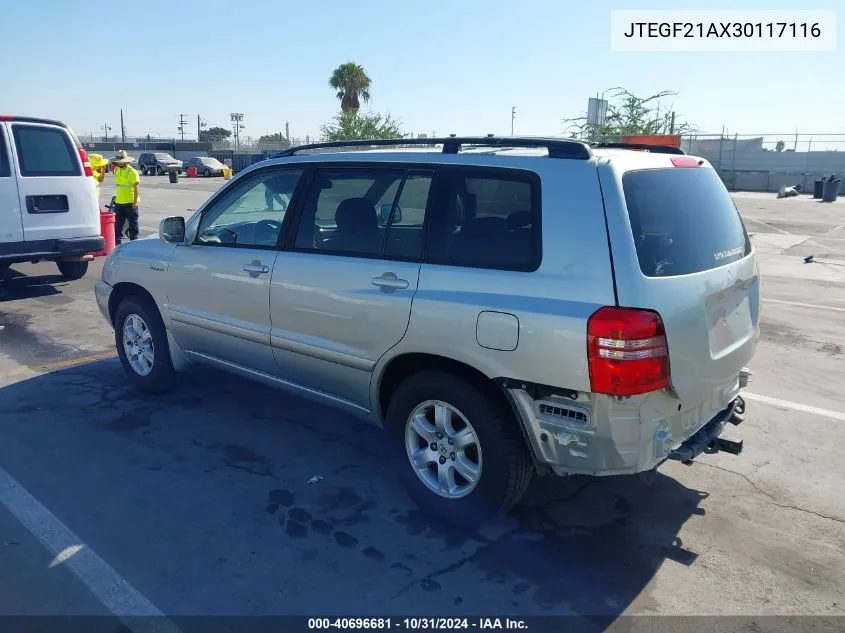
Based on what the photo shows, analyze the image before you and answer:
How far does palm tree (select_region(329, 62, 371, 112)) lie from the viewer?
159 ft

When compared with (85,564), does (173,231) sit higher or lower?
higher

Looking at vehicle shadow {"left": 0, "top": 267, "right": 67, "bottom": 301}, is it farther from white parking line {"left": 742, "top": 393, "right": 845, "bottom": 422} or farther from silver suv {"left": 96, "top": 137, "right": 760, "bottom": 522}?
white parking line {"left": 742, "top": 393, "right": 845, "bottom": 422}

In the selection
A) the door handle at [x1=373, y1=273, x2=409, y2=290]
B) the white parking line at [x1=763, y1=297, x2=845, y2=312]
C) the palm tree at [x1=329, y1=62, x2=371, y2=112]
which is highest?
the palm tree at [x1=329, y1=62, x2=371, y2=112]

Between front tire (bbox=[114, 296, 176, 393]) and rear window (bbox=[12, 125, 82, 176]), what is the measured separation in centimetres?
396

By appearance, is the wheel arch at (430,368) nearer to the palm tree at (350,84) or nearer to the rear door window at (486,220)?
the rear door window at (486,220)

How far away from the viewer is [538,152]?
346 centimetres

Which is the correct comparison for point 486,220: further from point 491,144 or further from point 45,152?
point 45,152

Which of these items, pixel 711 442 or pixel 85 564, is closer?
pixel 85 564

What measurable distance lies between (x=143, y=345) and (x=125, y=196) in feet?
26.2

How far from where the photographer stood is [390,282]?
3.60 meters

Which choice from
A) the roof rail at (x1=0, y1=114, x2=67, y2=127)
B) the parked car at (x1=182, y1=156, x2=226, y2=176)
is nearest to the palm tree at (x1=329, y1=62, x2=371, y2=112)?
the parked car at (x1=182, y1=156, x2=226, y2=176)

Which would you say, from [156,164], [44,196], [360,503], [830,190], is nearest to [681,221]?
[360,503]

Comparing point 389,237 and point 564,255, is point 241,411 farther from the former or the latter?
point 564,255

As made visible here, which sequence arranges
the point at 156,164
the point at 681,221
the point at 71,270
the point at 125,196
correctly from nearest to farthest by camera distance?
the point at 681,221 → the point at 71,270 → the point at 125,196 → the point at 156,164
